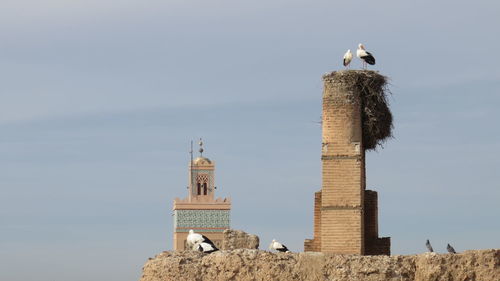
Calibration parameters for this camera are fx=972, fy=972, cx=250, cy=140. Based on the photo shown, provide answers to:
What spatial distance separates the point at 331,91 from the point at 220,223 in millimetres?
28952

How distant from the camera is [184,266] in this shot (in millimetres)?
7555

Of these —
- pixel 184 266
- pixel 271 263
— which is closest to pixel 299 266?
pixel 271 263

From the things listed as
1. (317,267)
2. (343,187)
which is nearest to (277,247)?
(317,267)

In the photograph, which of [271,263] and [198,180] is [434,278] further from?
[198,180]

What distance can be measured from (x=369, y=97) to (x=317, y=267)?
7.85 metres

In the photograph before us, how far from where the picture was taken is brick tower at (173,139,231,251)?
43469 millimetres

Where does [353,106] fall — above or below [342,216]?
above

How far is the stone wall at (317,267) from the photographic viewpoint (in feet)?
24.2

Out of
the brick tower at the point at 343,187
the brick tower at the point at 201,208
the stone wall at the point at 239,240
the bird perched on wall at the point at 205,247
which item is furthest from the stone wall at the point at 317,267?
the brick tower at the point at 201,208

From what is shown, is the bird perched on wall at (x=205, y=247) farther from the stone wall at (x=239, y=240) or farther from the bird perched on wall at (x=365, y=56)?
the bird perched on wall at (x=365, y=56)

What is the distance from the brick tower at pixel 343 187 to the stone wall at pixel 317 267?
7.11 m

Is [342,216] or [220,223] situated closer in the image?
[342,216]

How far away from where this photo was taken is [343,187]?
14.9 metres

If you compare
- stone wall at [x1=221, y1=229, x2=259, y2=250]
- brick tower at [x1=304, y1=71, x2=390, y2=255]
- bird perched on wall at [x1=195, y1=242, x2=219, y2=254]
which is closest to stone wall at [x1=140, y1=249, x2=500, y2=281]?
bird perched on wall at [x1=195, y1=242, x2=219, y2=254]
